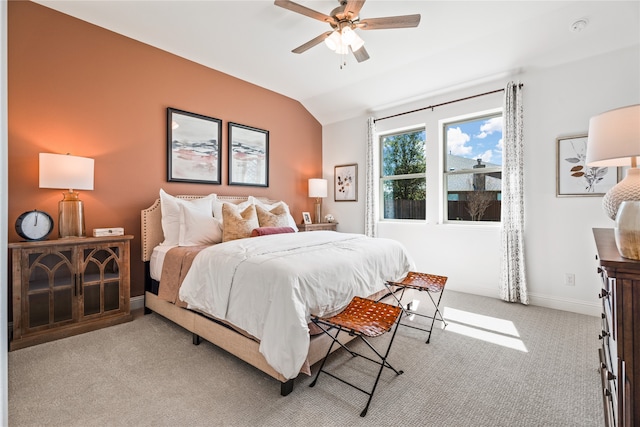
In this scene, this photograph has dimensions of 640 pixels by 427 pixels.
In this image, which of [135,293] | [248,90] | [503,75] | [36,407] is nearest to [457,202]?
[503,75]

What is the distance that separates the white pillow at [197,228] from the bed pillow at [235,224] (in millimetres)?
135

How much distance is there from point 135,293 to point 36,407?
1.71 m

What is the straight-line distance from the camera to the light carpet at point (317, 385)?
1556 millimetres

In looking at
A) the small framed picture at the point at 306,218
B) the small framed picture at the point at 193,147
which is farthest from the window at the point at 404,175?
the small framed picture at the point at 193,147

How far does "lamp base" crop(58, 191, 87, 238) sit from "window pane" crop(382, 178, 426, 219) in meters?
3.93

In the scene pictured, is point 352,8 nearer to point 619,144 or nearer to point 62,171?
point 619,144

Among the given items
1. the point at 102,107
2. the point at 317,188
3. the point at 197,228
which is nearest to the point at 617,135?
the point at 197,228

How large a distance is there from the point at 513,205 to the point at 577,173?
2.09ft

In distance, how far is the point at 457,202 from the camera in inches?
160

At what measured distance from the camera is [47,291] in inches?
94.6

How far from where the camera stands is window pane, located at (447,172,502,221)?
375 cm

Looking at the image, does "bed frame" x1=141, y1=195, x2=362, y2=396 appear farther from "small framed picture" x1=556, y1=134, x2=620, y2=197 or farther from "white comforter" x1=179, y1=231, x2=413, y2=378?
"small framed picture" x1=556, y1=134, x2=620, y2=197

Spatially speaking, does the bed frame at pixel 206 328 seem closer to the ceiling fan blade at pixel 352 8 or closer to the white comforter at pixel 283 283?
the white comforter at pixel 283 283

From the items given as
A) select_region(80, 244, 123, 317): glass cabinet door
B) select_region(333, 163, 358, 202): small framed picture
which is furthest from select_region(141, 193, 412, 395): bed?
select_region(333, 163, 358, 202): small framed picture
